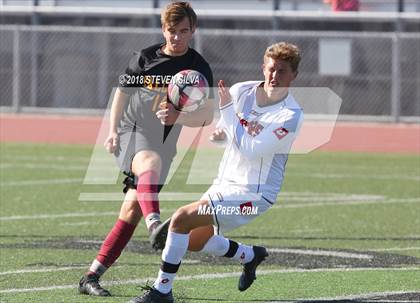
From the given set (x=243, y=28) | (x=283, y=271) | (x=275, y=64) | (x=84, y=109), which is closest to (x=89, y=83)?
(x=84, y=109)

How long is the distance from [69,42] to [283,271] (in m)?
15.7

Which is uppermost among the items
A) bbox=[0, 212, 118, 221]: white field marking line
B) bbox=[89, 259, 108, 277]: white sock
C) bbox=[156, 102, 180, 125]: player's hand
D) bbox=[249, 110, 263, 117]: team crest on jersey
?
bbox=[249, 110, 263, 117]: team crest on jersey

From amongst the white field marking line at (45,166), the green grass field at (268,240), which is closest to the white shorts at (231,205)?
the green grass field at (268,240)

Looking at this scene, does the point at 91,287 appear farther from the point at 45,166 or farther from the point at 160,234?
the point at 45,166

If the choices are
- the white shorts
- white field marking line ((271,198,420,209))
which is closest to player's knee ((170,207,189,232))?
the white shorts

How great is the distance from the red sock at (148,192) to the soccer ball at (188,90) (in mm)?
456

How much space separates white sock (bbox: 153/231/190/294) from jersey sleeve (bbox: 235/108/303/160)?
599 millimetres

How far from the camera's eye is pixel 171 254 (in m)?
6.95

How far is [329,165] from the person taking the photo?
56.6 feet

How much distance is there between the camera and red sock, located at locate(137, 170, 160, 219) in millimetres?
7445

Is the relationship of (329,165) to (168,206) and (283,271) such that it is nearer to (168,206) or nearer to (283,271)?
(168,206)

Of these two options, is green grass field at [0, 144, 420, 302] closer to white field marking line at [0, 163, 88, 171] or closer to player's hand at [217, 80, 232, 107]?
white field marking line at [0, 163, 88, 171]

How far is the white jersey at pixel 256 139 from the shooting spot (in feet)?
22.9

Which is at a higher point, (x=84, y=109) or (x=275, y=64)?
(x=275, y=64)
